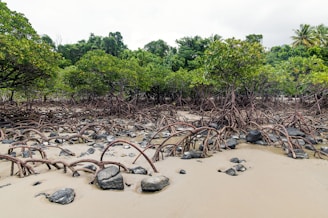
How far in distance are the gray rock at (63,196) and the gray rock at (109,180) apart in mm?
387

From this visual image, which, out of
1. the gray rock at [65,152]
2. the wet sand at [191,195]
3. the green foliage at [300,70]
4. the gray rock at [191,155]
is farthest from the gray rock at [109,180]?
the green foliage at [300,70]

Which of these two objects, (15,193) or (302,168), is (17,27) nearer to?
(15,193)

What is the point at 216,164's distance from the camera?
4227 mm

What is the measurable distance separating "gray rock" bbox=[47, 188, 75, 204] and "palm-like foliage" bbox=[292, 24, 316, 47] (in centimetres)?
3482

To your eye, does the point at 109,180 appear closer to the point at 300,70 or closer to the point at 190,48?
the point at 300,70

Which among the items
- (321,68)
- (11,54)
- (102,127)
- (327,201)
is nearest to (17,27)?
(11,54)

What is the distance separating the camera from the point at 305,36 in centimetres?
2953

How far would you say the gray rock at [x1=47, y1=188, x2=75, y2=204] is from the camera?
262 centimetres

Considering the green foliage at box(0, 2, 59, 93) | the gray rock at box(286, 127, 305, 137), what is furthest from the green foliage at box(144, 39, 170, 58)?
the gray rock at box(286, 127, 305, 137)

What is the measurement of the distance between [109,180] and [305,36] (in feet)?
117

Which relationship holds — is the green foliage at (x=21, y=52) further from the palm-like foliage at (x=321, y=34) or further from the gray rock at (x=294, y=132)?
the palm-like foliage at (x=321, y=34)

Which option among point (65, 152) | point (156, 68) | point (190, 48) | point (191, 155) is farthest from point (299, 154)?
point (190, 48)

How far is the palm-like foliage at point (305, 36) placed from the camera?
28734 millimetres

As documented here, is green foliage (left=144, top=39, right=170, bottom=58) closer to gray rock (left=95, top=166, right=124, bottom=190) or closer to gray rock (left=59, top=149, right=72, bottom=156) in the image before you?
gray rock (left=59, top=149, right=72, bottom=156)
